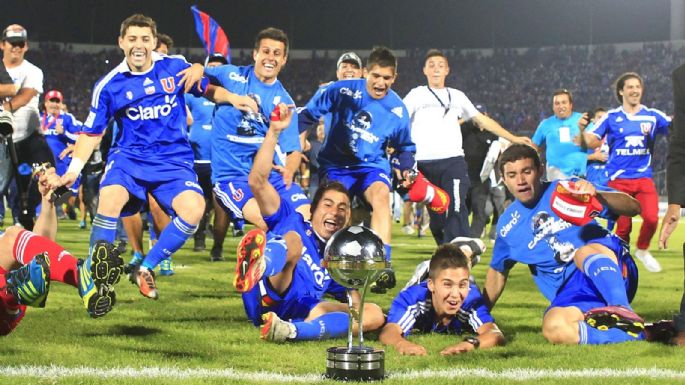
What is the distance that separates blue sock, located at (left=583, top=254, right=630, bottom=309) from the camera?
181 inches

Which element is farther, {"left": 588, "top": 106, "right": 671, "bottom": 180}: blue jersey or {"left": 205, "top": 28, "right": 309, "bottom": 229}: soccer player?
{"left": 588, "top": 106, "right": 671, "bottom": 180}: blue jersey

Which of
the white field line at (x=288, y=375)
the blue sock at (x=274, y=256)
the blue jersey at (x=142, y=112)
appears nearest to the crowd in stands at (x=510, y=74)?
the blue jersey at (x=142, y=112)

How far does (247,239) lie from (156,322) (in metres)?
1.58

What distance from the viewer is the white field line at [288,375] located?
3689mm

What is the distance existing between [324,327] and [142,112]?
251cm

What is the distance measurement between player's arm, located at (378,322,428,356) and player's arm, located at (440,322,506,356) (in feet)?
0.44

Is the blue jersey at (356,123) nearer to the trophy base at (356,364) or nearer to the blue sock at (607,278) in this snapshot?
the blue sock at (607,278)

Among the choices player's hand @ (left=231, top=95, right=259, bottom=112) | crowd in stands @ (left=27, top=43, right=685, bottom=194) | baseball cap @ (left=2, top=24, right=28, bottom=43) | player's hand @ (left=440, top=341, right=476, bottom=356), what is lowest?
player's hand @ (left=440, top=341, right=476, bottom=356)

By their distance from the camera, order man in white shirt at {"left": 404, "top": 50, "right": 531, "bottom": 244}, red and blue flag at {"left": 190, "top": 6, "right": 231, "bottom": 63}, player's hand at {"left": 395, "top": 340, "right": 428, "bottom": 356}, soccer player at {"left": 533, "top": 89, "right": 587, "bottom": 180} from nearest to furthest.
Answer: player's hand at {"left": 395, "top": 340, "right": 428, "bottom": 356}, man in white shirt at {"left": 404, "top": 50, "right": 531, "bottom": 244}, soccer player at {"left": 533, "top": 89, "right": 587, "bottom": 180}, red and blue flag at {"left": 190, "top": 6, "right": 231, "bottom": 63}

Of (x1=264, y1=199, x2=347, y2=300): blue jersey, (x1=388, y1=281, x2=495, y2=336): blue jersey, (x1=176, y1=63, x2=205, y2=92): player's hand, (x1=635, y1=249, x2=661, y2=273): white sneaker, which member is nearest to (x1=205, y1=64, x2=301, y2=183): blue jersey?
(x1=176, y1=63, x2=205, y2=92): player's hand

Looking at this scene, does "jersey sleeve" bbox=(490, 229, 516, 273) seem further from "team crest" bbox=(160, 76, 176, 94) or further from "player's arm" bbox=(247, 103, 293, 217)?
"team crest" bbox=(160, 76, 176, 94)

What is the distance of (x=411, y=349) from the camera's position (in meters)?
4.38

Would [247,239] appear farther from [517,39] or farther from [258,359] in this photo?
[517,39]

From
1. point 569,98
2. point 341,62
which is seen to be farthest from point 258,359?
point 569,98
